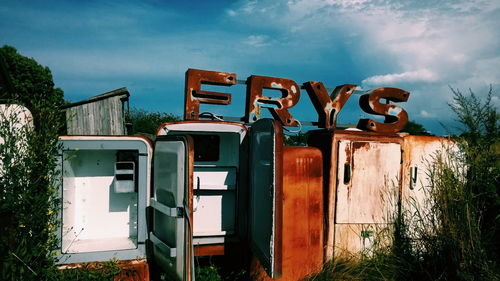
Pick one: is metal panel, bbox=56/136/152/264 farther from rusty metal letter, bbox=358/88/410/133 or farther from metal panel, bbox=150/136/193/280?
rusty metal letter, bbox=358/88/410/133

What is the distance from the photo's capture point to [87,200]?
4.56m

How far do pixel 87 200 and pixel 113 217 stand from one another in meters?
0.38

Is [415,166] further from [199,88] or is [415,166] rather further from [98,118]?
[98,118]

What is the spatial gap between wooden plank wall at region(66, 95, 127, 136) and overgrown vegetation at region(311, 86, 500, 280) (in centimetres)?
1018

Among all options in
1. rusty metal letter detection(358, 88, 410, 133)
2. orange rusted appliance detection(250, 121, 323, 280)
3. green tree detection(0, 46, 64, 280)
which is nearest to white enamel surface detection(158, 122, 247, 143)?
orange rusted appliance detection(250, 121, 323, 280)

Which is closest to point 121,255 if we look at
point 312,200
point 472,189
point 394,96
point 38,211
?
point 38,211

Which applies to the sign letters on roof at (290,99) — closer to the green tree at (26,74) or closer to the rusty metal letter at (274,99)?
the rusty metal letter at (274,99)

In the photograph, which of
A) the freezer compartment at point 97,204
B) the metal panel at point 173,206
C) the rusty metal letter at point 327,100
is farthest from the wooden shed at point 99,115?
the metal panel at point 173,206

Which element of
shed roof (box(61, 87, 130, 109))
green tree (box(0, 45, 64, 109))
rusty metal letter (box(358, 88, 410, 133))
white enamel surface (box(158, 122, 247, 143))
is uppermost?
green tree (box(0, 45, 64, 109))

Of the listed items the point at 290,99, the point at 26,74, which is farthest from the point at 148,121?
the point at 290,99

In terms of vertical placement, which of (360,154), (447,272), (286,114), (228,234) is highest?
(286,114)

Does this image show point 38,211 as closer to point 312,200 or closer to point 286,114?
point 312,200

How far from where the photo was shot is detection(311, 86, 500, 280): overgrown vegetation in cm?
398

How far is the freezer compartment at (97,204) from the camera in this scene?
446 centimetres
